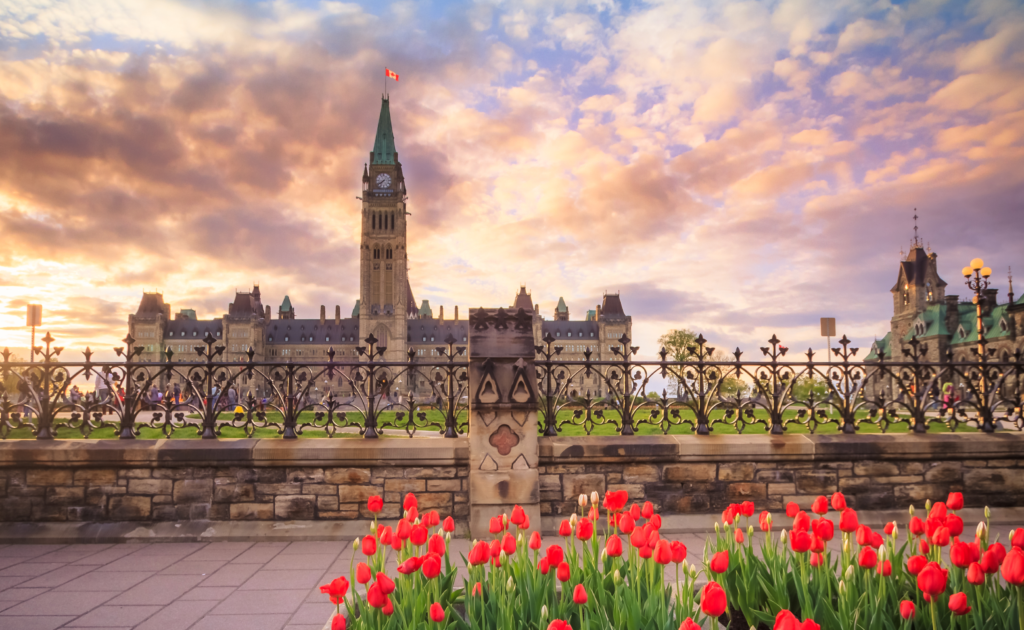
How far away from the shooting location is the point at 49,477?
706cm

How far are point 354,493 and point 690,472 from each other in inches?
169

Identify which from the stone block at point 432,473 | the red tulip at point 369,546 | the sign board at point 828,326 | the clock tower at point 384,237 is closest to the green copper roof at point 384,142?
the clock tower at point 384,237

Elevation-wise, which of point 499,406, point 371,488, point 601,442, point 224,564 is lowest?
point 224,564

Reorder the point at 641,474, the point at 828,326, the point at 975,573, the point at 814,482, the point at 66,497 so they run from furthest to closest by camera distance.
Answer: the point at 828,326
the point at 814,482
the point at 641,474
the point at 66,497
the point at 975,573

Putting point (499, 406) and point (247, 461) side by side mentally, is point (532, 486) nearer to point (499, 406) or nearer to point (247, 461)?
point (499, 406)

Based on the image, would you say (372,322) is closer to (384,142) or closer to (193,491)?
(384,142)

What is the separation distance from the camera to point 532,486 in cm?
686

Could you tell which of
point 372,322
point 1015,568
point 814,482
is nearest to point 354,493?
point 814,482

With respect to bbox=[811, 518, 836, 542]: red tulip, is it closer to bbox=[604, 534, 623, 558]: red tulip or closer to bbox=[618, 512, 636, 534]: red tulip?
bbox=[618, 512, 636, 534]: red tulip

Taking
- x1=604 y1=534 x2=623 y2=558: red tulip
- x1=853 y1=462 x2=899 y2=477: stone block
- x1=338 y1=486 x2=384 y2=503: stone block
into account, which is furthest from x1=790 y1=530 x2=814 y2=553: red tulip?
x1=853 y1=462 x2=899 y2=477: stone block

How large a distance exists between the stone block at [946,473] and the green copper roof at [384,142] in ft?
410

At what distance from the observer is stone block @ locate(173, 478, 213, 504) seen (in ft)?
23.0

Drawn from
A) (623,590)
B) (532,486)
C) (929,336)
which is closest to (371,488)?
(532,486)

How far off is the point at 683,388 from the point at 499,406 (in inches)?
103
